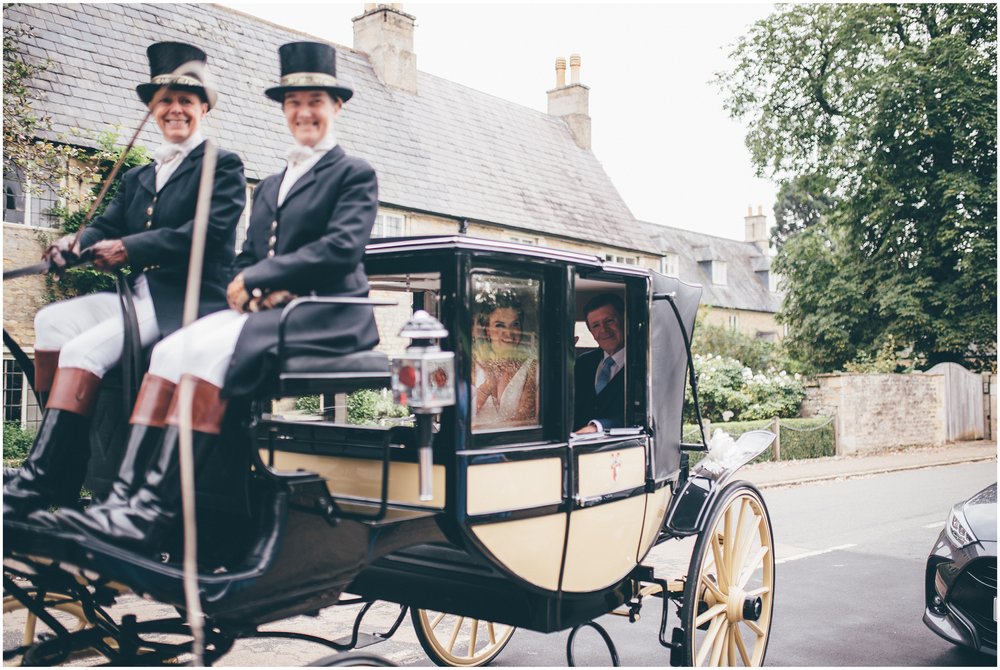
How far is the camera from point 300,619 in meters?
6.09

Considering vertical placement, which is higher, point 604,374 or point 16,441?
point 604,374

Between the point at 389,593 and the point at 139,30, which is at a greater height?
the point at 139,30

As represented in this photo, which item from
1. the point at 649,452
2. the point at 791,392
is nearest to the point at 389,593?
the point at 649,452

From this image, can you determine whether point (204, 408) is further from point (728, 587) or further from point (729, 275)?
point (729, 275)

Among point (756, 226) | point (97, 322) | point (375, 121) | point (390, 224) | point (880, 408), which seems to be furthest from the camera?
point (756, 226)

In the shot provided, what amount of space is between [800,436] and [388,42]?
13970 millimetres

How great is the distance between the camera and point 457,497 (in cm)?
304

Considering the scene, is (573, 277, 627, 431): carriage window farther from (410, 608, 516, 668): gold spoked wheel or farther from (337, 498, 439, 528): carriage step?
(337, 498, 439, 528): carriage step

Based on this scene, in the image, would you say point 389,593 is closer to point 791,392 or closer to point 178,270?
point 178,270

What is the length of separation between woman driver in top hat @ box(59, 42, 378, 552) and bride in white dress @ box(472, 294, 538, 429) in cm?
54

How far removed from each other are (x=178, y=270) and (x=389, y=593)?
167cm

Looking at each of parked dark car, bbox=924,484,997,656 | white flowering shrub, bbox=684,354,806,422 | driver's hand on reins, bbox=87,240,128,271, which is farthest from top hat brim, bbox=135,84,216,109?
white flowering shrub, bbox=684,354,806,422

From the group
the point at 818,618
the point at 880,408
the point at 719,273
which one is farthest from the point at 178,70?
the point at 719,273

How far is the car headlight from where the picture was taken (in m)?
4.77
